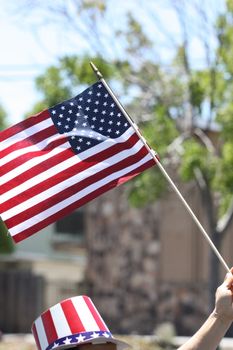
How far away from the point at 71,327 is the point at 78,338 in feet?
0.24

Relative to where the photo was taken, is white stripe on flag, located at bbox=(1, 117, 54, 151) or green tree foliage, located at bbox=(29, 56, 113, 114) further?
green tree foliage, located at bbox=(29, 56, 113, 114)

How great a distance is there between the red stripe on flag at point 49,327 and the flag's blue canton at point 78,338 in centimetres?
4

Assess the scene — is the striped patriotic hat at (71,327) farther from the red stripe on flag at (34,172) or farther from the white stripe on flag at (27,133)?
the white stripe on flag at (27,133)

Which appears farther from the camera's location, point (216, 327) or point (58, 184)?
point (58, 184)

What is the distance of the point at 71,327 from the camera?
4254mm

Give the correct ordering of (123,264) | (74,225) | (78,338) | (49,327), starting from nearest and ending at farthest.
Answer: (78,338), (49,327), (123,264), (74,225)

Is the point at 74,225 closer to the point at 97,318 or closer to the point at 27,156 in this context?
the point at 27,156

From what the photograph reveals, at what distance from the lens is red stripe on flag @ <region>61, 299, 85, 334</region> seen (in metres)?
4.25

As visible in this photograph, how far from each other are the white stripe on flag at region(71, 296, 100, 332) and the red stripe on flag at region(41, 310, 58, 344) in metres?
0.13

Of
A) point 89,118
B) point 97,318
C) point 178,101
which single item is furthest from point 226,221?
point 97,318

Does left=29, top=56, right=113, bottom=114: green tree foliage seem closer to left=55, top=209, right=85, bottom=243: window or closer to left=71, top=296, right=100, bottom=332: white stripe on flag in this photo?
left=71, top=296, right=100, bottom=332: white stripe on flag

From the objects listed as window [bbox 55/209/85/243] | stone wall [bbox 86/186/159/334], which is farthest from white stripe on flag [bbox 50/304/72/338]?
window [bbox 55/209/85/243]

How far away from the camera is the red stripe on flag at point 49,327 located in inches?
167

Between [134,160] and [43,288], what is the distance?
23.4m
